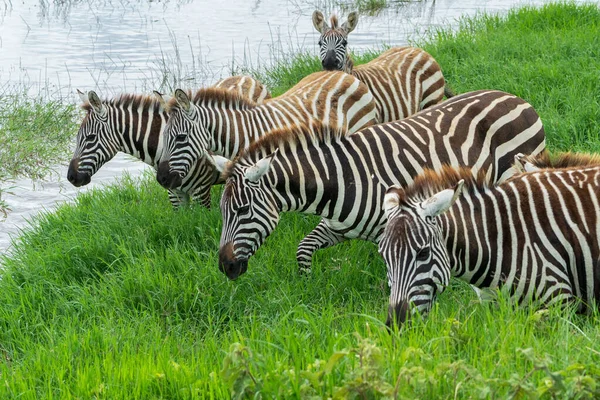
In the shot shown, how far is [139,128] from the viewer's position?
26.7ft

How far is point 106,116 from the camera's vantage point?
26.9ft

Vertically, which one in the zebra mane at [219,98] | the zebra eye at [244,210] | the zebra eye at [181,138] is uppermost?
the zebra mane at [219,98]

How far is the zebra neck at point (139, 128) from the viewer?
26.7 ft

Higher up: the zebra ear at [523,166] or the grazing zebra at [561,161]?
the grazing zebra at [561,161]

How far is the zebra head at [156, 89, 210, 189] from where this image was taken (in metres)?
7.45

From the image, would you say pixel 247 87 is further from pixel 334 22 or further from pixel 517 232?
pixel 517 232

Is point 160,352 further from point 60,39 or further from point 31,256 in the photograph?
point 60,39

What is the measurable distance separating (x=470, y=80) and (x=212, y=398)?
846 cm

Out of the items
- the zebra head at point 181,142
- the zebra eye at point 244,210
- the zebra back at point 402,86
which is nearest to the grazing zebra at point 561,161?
the zebra eye at point 244,210

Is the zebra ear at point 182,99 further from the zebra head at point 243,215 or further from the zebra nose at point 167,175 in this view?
the zebra head at point 243,215

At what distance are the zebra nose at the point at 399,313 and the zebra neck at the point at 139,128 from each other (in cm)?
416

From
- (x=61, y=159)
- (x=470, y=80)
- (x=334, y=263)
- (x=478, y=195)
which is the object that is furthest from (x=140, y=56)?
(x=478, y=195)

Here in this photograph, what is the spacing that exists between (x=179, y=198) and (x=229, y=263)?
236cm

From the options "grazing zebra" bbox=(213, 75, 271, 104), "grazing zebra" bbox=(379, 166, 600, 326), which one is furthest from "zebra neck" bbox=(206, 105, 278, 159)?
"grazing zebra" bbox=(379, 166, 600, 326)
